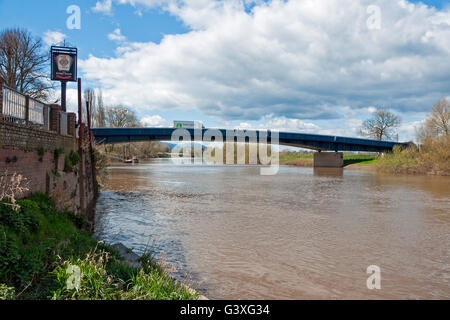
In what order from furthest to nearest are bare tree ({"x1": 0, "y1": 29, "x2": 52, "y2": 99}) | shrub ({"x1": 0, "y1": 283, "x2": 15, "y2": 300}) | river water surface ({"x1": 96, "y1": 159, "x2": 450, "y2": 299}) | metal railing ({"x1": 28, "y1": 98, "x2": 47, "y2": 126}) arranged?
bare tree ({"x1": 0, "y1": 29, "x2": 52, "y2": 99}) → metal railing ({"x1": 28, "y1": 98, "x2": 47, "y2": 126}) → river water surface ({"x1": 96, "y1": 159, "x2": 450, "y2": 299}) → shrub ({"x1": 0, "y1": 283, "x2": 15, "y2": 300})

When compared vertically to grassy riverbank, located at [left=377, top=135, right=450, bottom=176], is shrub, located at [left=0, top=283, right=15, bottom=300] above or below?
below

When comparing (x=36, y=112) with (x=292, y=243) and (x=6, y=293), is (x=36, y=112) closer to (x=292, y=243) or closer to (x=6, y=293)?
(x=6, y=293)

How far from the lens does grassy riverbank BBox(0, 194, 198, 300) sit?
5055 millimetres

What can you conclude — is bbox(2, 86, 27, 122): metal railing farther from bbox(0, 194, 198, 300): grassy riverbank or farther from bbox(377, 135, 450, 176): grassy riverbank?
bbox(377, 135, 450, 176): grassy riverbank

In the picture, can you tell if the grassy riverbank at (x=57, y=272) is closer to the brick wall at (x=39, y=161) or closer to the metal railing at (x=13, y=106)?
the brick wall at (x=39, y=161)

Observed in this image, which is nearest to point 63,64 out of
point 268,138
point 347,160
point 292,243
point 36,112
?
point 36,112

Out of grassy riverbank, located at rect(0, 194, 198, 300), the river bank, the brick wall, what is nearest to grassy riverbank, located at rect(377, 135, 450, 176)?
the river bank

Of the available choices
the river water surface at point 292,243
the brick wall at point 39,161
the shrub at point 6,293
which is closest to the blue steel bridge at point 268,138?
the brick wall at point 39,161

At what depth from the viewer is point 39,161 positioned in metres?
10.4

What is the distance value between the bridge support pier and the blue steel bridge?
4.83 feet

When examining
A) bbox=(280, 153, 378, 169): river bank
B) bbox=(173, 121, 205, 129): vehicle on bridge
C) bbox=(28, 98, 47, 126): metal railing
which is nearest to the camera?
bbox=(28, 98, 47, 126): metal railing

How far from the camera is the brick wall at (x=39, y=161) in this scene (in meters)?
8.48
